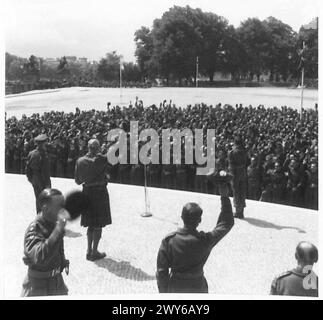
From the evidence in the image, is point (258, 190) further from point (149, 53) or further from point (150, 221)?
point (149, 53)

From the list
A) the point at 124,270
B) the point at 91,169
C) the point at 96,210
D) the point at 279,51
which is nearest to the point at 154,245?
the point at 124,270

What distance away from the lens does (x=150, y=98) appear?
31844 mm

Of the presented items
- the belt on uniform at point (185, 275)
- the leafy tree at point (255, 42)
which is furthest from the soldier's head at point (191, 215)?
the leafy tree at point (255, 42)

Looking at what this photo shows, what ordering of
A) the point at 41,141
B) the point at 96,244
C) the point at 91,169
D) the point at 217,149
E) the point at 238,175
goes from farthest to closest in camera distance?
the point at 217,149 → the point at 238,175 → the point at 41,141 → the point at 96,244 → the point at 91,169

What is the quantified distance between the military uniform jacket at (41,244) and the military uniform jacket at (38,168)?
13.5 feet

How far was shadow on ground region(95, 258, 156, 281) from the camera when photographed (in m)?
6.82

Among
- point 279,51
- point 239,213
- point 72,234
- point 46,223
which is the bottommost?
point 72,234

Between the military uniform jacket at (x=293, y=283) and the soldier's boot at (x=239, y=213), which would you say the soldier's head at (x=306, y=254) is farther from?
the soldier's boot at (x=239, y=213)

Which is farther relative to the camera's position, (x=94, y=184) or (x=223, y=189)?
(x=94, y=184)

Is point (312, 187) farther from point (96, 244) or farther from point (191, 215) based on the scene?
point (191, 215)

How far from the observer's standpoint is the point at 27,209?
10.1m

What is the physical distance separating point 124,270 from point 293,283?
3.26 m
